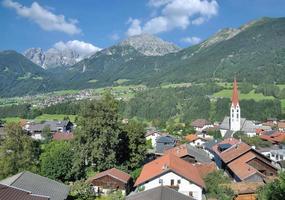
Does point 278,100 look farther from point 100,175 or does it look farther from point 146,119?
point 100,175

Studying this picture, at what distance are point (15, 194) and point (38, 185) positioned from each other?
3826 mm

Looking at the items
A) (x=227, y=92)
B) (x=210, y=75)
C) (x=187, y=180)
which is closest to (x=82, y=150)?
(x=187, y=180)

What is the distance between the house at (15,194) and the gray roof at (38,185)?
3.93 ft

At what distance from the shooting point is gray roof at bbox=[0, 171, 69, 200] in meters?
29.4

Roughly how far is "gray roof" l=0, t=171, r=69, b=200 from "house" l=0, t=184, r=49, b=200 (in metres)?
1.20

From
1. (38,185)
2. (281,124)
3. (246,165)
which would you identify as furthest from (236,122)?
(38,185)

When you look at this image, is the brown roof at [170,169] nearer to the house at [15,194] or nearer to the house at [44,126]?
the house at [15,194]

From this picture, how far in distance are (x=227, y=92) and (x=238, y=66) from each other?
2117 inches

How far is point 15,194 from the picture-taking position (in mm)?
26766

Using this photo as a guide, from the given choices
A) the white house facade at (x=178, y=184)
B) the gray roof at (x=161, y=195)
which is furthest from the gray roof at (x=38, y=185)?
the white house facade at (x=178, y=184)

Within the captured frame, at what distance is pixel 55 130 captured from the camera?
101 metres

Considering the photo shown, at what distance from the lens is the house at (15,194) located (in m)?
26.0

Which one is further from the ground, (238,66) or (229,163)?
(238,66)

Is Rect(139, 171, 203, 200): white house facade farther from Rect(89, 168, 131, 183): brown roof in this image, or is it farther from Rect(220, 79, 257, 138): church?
Rect(220, 79, 257, 138): church
